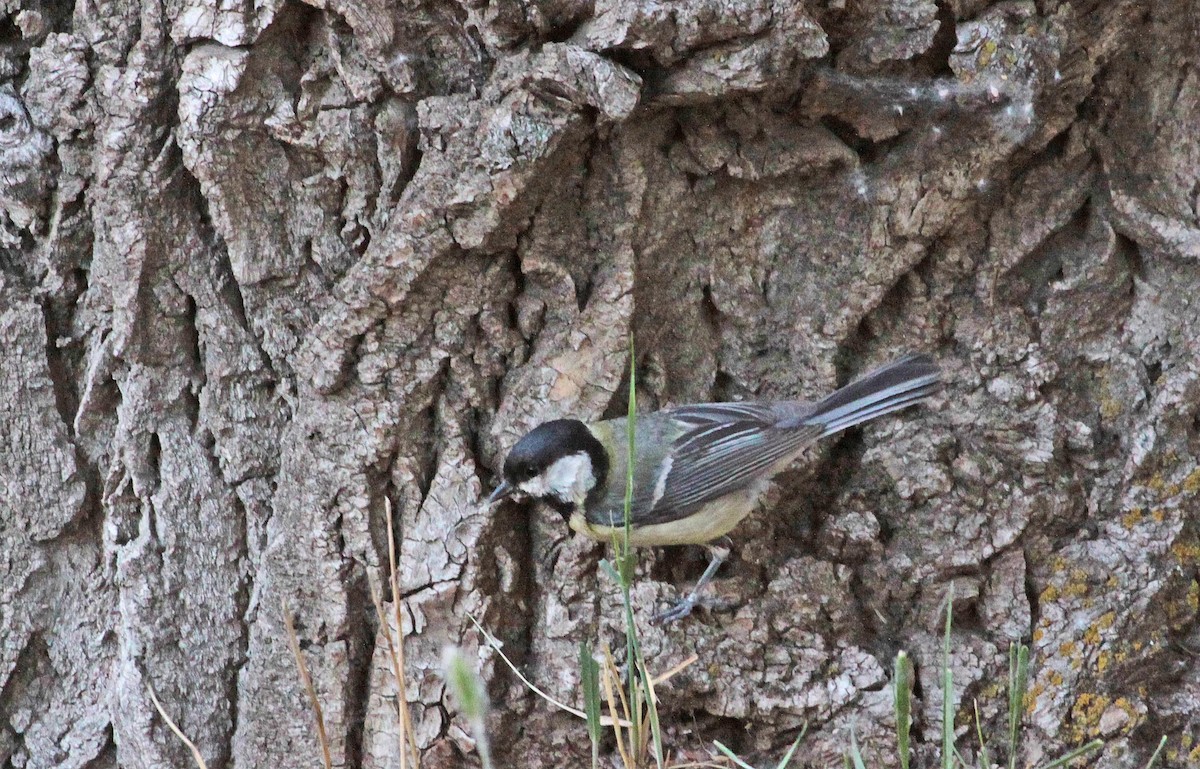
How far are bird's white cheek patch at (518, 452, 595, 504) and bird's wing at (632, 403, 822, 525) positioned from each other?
13 cm

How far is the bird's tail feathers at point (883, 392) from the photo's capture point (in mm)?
1829

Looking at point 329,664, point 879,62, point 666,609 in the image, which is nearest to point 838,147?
point 879,62

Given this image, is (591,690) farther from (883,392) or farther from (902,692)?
(883,392)

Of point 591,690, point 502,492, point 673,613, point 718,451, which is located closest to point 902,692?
point 591,690

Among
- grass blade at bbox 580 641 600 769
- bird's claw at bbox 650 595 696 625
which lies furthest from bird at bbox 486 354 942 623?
grass blade at bbox 580 641 600 769

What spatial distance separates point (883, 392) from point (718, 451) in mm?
340

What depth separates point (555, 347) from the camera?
184 centimetres

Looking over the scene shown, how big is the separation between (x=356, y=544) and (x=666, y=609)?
536 millimetres

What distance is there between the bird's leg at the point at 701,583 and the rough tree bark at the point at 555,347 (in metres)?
0.03

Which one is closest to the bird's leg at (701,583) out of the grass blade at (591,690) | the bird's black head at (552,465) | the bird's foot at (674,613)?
the bird's foot at (674,613)

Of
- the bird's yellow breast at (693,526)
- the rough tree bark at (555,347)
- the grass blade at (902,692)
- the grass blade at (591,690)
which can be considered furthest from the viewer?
the bird's yellow breast at (693,526)

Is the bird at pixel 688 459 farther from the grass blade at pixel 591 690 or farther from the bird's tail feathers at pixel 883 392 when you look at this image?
the grass blade at pixel 591 690

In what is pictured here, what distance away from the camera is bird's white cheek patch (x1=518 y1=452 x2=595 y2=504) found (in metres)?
1.77

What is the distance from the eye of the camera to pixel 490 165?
1.67 meters
